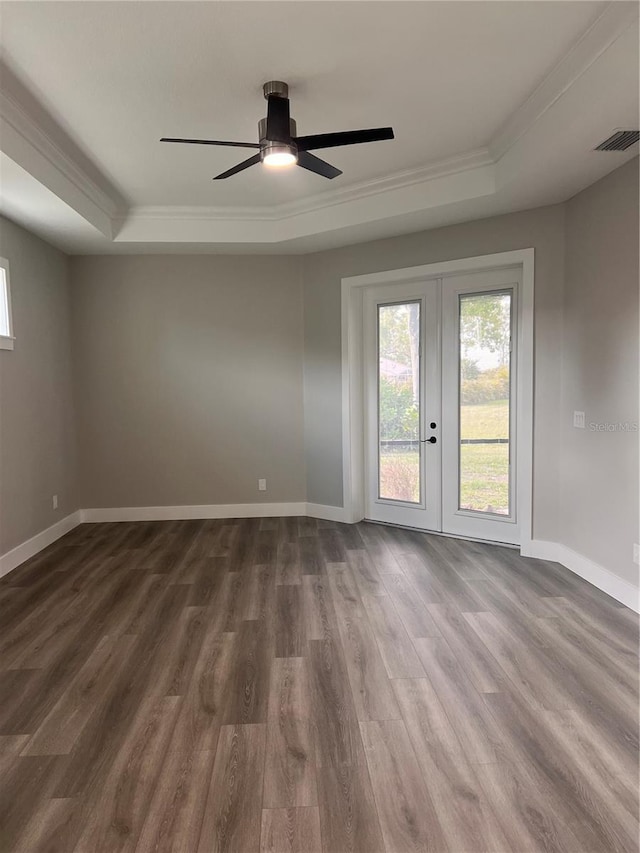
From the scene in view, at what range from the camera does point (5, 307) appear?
4125 mm

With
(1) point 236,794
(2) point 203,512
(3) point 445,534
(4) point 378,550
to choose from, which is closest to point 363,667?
→ (1) point 236,794

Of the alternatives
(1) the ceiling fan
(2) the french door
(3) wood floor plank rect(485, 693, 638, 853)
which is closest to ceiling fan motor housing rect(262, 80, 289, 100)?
(1) the ceiling fan

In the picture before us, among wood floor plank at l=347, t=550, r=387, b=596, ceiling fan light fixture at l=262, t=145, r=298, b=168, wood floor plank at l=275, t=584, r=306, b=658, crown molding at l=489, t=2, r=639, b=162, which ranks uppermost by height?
crown molding at l=489, t=2, r=639, b=162

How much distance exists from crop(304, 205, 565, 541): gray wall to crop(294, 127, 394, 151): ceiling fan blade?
199 centimetres

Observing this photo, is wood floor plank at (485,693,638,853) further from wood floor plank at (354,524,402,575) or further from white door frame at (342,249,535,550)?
white door frame at (342,249,535,550)

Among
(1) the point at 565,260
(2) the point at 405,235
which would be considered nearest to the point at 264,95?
(2) the point at 405,235

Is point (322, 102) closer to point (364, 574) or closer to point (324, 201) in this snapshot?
point (324, 201)

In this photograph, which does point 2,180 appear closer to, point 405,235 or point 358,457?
point 405,235

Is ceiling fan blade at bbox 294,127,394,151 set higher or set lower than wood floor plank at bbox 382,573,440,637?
higher

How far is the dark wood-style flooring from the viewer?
5.55 feet

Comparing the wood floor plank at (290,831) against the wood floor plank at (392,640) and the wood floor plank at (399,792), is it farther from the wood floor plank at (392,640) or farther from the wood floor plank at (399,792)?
the wood floor plank at (392,640)

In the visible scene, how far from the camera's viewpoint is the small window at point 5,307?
13.4 feet

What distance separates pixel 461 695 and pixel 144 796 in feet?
4.56

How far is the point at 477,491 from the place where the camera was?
4.60m
